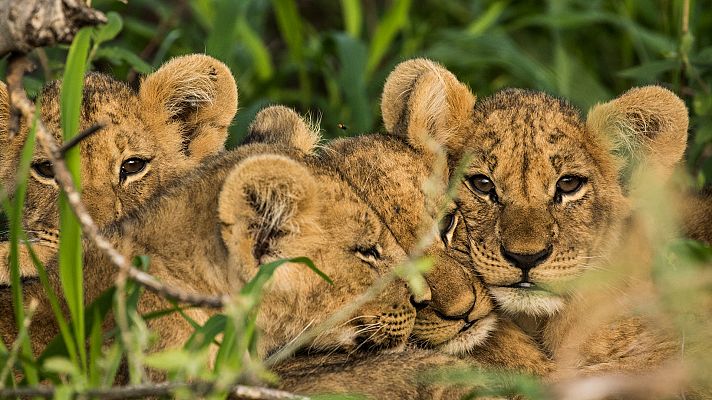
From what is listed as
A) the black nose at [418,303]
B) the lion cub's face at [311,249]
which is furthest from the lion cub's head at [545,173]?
the lion cub's face at [311,249]

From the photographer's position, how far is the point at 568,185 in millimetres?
4879

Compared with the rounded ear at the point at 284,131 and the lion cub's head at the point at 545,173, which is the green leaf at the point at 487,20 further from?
the rounded ear at the point at 284,131

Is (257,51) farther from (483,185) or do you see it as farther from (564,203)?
(564,203)

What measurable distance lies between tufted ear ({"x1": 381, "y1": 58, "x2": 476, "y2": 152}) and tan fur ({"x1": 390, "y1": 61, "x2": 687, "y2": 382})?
51 millimetres

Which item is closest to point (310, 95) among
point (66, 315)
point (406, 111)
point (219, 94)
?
point (219, 94)

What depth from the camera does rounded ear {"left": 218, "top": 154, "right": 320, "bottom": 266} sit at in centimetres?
365

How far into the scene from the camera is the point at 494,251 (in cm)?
459

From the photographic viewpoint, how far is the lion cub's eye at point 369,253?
13.6 feet

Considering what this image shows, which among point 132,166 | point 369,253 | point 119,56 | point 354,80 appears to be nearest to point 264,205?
point 369,253

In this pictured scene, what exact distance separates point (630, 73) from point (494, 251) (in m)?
1.76

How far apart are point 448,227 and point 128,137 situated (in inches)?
59.8

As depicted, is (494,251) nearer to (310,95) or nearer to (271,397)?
(271,397)

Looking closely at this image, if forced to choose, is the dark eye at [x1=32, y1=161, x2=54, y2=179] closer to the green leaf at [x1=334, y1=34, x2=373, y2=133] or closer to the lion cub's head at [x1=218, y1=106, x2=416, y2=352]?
the lion cub's head at [x1=218, y1=106, x2=416, y2=352]

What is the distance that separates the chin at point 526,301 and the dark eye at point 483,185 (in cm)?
44
